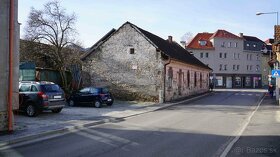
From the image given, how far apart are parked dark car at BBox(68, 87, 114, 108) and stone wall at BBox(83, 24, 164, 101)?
6119mm

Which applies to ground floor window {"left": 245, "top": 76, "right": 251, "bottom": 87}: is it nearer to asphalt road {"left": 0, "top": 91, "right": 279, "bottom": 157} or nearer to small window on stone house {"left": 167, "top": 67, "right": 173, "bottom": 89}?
small window on stone house {"left": 167, "top": 67, "right": 173, "bottom": 89}

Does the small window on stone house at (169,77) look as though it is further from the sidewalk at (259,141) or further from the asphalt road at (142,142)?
the asphalt road at (142,142)

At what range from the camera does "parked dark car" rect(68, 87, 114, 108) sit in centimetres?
2672

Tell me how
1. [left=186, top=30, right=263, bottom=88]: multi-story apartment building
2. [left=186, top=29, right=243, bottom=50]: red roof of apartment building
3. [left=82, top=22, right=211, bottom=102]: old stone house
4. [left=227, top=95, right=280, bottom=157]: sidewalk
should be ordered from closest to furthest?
[left=227, top=95, right=280, bottom=157]: sidewalk, [left=82, top=22, right=211, bottom=102]: old stone house, [left=186, top=29, right=243, bottom=50]: red roof of apartment building, [left=186, top=30, right=263, bottom=88]: multi-story apartment building

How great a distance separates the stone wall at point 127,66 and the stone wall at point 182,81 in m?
1.46

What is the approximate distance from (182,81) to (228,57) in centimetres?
5149

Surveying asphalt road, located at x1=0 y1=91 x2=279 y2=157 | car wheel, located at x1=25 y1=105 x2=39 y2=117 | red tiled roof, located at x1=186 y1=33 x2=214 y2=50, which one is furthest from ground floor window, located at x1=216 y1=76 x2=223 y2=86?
asphalt road, located at x1=0 y1=91 x2=279 y2=157

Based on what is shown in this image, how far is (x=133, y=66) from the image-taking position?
111ft

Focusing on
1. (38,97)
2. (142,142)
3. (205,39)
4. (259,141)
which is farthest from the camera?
(205,39)

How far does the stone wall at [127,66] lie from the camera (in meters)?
32.9

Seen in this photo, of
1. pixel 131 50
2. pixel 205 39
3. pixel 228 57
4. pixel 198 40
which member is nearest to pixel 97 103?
pixel 131 50


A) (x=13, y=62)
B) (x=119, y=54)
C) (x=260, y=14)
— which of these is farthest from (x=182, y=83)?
(x=13, y=62)

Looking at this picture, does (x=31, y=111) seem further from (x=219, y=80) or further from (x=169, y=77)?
(x=219, y=80)

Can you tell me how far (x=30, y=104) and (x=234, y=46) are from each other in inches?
2954
